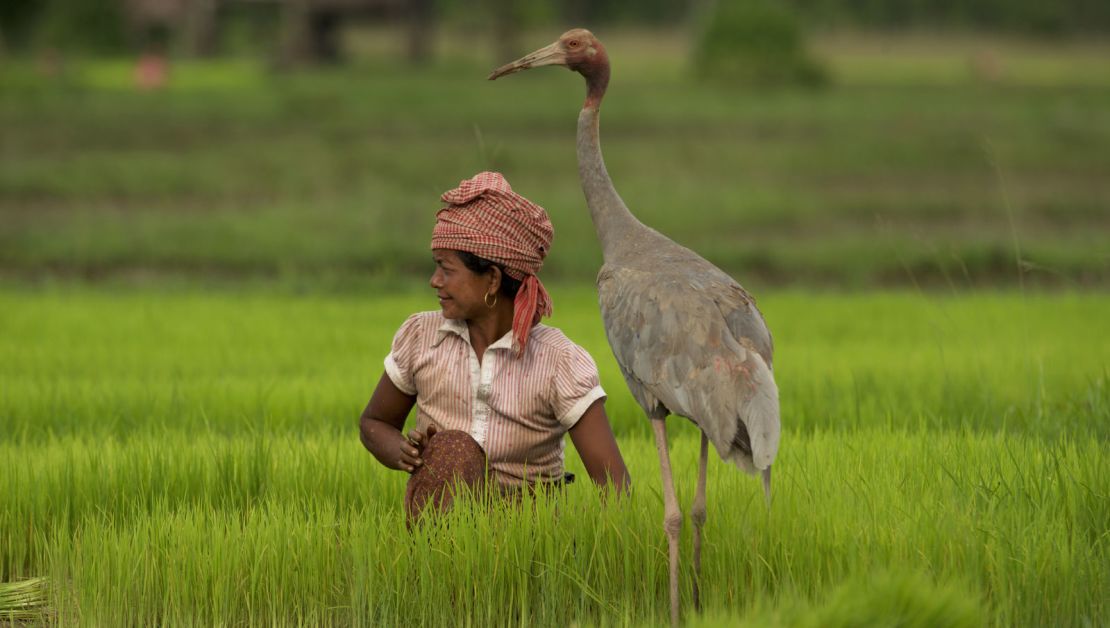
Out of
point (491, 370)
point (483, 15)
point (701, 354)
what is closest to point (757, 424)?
point (701, 354)

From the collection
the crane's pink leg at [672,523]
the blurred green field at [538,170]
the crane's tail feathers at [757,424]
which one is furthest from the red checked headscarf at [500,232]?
the blurred green field at [538,170]

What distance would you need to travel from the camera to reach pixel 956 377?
7352 millimetres

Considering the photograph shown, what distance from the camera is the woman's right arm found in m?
4.07

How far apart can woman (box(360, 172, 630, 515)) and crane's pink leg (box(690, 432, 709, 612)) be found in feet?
0.74

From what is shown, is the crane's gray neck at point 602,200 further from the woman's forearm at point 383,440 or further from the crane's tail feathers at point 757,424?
the woman's forearm at point 383,440

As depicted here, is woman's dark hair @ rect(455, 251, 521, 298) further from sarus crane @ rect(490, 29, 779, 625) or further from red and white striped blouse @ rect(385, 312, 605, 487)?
sarus crane @ rect(490, 29, 779, 625)

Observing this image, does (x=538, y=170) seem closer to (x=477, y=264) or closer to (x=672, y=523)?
(x=477, y=264)

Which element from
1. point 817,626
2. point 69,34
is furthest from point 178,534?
point 69,34

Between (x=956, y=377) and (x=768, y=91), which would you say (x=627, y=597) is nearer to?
(x=956, y=377)

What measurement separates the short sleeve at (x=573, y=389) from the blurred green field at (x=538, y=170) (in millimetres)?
6231

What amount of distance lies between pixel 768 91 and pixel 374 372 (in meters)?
17.2

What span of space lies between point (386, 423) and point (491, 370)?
360mm

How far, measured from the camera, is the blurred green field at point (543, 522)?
12.7ft

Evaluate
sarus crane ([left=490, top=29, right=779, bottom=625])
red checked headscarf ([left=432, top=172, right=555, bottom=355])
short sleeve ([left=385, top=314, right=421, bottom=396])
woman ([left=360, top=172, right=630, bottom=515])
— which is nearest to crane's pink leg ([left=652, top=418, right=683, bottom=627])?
sarus crane ([left=490, top=29, right=779, bottom=625])
